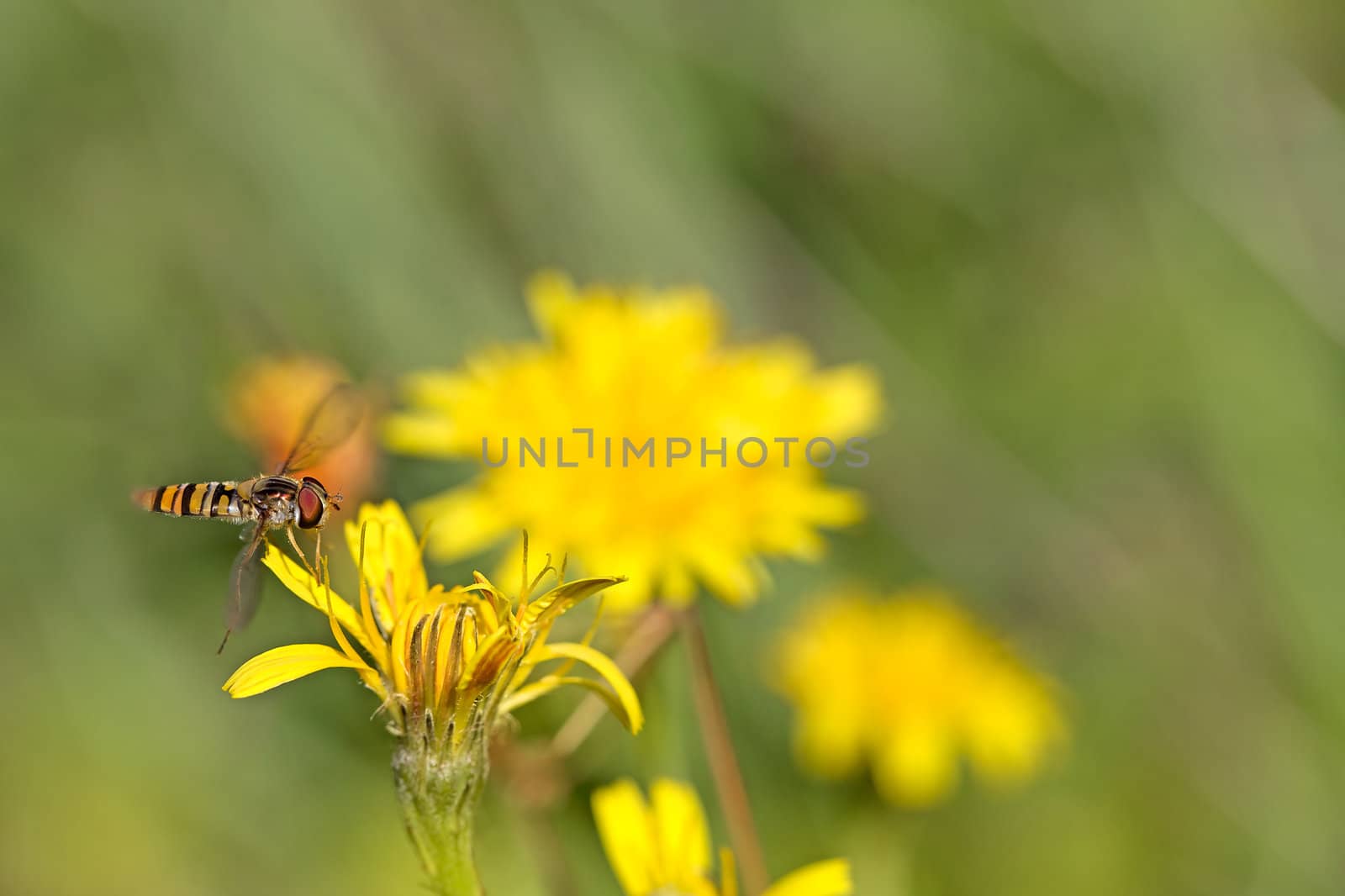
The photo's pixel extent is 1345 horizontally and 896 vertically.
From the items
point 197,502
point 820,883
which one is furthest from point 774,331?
point 820,883

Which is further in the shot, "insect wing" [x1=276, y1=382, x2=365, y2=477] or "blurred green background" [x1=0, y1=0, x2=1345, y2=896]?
"blurred green background" [x1=0, y1=0, x2=1345, y2=896]

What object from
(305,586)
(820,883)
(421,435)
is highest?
(421,435)

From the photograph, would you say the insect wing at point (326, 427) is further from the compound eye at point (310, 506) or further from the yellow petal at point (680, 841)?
the yellow petal at point (680, 841)

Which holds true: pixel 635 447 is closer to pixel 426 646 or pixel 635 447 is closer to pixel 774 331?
pixel 426 646

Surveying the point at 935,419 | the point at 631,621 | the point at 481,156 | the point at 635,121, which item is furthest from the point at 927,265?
the point at 631,621

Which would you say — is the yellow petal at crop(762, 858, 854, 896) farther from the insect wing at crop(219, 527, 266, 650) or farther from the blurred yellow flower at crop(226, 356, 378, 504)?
the blurred yellow flower at crop(226, 356, 378, 504)

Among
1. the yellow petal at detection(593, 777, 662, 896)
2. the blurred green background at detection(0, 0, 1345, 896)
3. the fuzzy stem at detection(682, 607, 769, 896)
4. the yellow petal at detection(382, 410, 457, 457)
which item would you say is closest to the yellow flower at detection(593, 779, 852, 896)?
the yellow petal at detection(593, 777, 662, 896)
